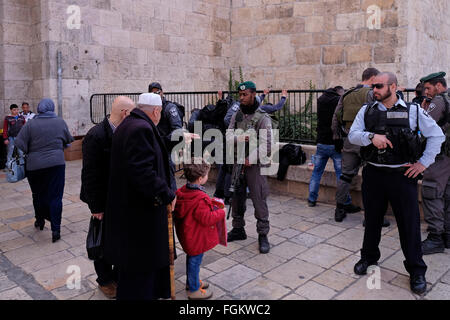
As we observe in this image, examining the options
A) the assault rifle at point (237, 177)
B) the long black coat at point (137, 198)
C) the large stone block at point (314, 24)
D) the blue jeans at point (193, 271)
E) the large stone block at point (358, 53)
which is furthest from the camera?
the large stone block at point (314, 24)

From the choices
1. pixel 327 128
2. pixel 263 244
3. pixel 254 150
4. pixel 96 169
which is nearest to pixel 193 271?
pixel 96 169

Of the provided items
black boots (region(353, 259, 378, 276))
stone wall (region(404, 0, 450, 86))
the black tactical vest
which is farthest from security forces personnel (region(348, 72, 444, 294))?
stone wall (region(404, 0, 450, 86))

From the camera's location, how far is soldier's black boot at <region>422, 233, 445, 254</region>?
4484mm

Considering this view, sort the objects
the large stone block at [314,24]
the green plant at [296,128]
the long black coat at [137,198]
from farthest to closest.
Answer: the large stone block at [314,24] → the green plant at [296,128] → the long black coat at [137,198]

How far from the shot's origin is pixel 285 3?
10.9 meters

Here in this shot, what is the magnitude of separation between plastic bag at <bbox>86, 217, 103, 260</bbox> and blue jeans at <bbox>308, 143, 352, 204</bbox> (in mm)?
3758

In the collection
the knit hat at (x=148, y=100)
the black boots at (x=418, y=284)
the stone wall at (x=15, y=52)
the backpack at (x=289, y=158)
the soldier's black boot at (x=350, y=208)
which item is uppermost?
the stone wall at (x=15, y=52)

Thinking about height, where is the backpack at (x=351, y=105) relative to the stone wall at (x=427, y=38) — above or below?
below

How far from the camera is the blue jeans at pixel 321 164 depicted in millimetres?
6084

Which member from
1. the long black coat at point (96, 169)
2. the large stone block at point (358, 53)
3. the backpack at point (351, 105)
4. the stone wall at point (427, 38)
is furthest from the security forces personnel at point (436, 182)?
the large stone block at point (358, 53)

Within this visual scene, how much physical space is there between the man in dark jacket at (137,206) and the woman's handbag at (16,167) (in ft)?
9.57

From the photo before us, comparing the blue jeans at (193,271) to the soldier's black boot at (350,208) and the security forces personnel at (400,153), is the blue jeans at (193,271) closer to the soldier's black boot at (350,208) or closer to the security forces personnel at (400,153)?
the security forces personnel at (400,153)

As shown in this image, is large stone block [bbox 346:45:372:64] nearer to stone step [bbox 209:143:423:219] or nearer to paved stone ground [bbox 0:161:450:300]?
stone step [bbox 209:143:423:219]

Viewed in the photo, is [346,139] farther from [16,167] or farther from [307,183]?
[16,167]
